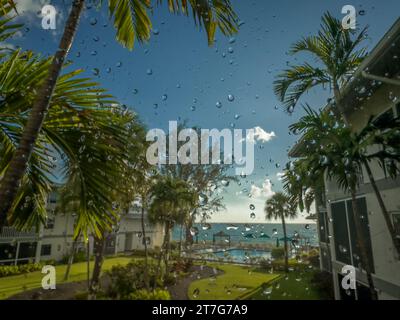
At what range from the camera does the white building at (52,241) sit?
15.6 metres

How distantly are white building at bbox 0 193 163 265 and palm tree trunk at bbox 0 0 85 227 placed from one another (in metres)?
11.1

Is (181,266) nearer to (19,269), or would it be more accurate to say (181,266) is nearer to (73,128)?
(19,269)

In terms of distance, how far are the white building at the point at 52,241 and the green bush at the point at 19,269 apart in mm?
627

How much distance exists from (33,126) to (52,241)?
2097 cm

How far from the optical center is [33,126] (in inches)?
84.5

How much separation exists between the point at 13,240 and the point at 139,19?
17.7 m

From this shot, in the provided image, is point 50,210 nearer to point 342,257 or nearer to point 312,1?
point 342,257

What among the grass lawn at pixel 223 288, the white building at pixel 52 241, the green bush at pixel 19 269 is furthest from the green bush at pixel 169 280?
the green bush at pixel 19 269

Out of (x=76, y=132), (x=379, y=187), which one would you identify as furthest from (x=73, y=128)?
(x=379, y=187)

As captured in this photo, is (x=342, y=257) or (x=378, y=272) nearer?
(x=378, y=272)

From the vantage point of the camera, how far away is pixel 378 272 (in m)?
5.89

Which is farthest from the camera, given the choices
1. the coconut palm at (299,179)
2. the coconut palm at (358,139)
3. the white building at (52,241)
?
the white building at (52,241)

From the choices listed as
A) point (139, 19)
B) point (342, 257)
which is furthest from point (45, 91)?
point (342, 257)

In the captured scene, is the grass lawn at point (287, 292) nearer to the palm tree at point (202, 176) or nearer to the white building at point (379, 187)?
the white building at point (379, 187)
